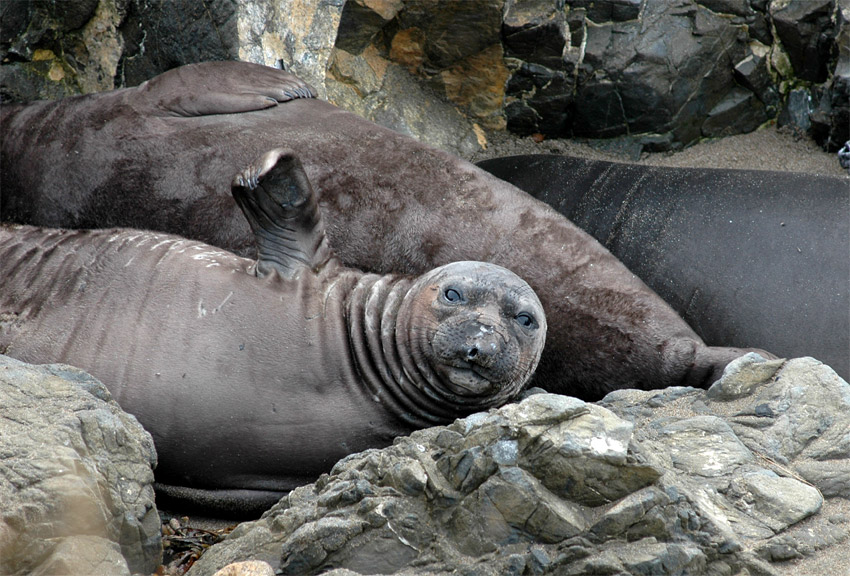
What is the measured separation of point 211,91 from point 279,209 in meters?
1.29

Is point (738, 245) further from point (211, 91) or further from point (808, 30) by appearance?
point (211, 91)

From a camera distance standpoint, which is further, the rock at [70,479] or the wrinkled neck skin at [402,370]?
the wrinkled neck skin at [402,370]

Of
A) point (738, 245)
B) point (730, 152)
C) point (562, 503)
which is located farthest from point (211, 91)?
point (730, 152)

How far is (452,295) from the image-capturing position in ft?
13.6

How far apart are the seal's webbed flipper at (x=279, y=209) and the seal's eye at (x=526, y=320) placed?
934mm

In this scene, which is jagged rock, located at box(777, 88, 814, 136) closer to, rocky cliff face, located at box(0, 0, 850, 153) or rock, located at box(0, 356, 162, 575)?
rocky cliff face, located at box(0, 0, 850, 153)

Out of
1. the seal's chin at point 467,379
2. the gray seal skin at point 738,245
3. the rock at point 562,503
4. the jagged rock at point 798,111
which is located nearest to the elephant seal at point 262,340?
the seal's chin at point 467,379

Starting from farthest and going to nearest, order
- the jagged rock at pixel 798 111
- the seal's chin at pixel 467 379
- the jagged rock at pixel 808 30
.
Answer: the jagged rock at pixel 798 111, the jagged rock at pixel 808 30, the seal's chin at pixel 467 379

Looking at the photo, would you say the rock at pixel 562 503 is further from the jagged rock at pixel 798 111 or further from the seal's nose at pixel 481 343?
the jagged rock at pixel 798 111

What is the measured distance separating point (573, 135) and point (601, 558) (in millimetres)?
4882

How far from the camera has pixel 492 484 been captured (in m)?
2.89

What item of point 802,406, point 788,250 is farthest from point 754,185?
point 802,406

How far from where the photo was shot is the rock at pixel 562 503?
109 inches

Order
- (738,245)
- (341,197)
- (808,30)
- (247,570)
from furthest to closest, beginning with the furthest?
(808,30) < (738,245) < (341,197) < (247,570)
